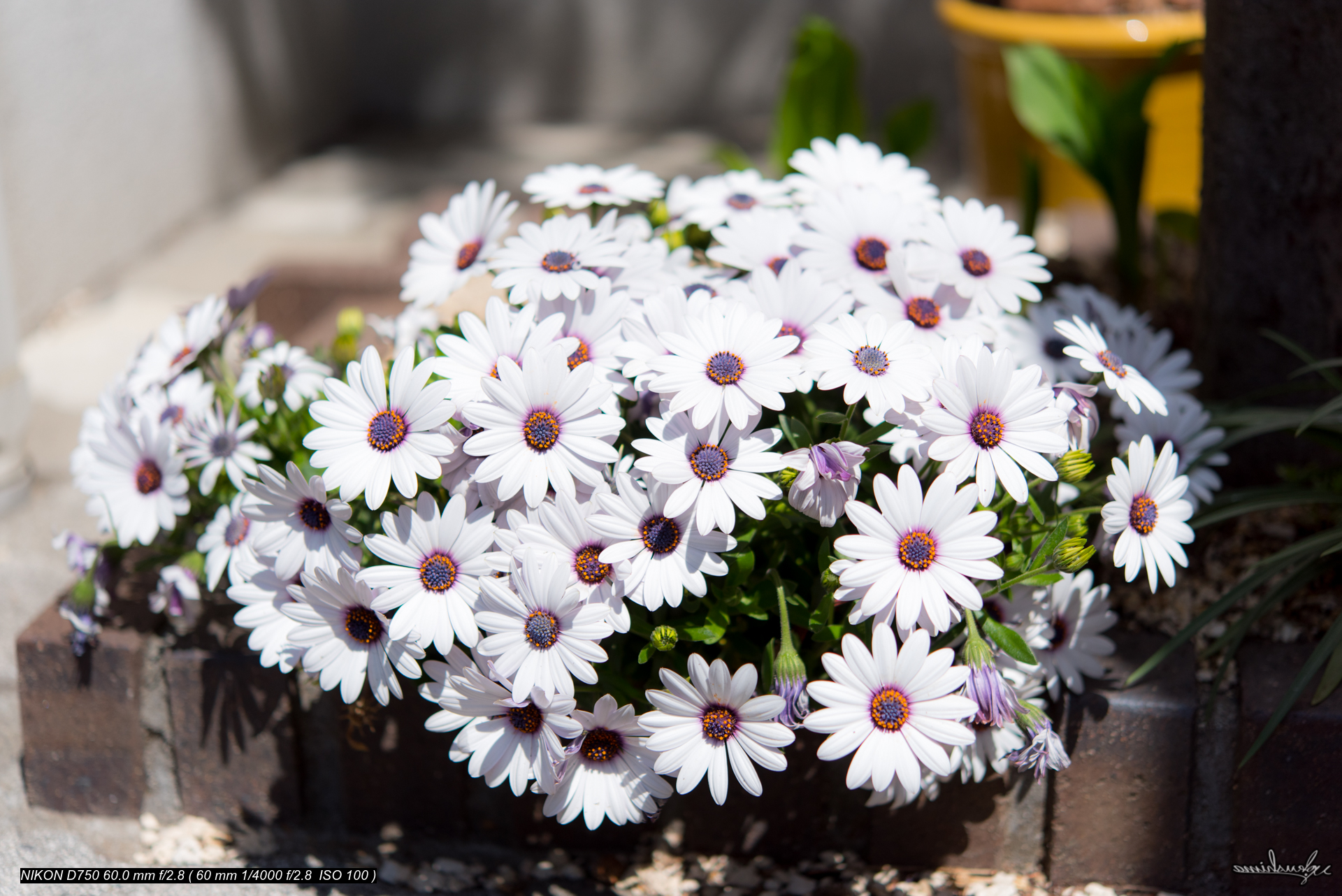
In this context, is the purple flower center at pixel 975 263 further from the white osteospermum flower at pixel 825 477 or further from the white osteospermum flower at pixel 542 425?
the white osteospermum flower at pixel 542 425

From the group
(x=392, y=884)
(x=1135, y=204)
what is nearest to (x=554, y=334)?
(x=392, y=884)

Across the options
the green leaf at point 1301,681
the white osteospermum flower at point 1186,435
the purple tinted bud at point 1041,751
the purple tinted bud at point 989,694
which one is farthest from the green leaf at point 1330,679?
the purple tinted bud at point 989,694

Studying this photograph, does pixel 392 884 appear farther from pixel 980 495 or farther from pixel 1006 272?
pixel 1006 272

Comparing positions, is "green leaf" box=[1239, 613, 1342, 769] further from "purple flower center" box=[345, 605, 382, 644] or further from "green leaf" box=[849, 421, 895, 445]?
"purple flower center" box=[345, 605, 382, 644]

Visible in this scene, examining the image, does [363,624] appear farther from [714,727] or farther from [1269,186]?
[1269,186]

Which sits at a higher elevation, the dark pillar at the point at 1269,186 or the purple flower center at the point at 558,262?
the dark pillar at the point at 1269,186

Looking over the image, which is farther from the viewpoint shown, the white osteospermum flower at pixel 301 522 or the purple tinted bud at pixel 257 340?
the purple tinted bud at pixel 257 340

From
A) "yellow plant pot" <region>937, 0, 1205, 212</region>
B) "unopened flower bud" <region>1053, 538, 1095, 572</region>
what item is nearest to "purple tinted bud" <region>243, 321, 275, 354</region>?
"unopened flower bud" <region>1053, 538, 1095, 572</region>
